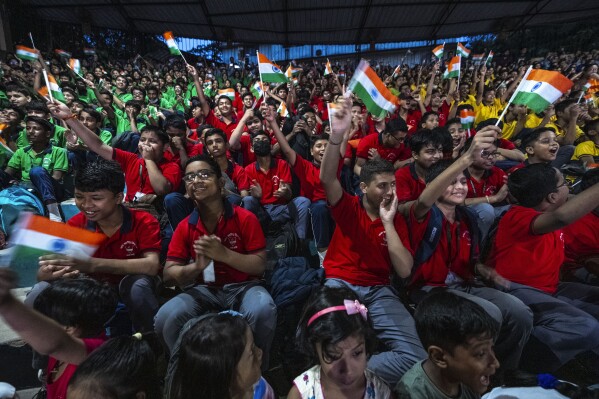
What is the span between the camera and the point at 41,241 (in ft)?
5.01

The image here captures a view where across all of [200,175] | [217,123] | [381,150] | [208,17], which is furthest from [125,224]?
[208,17]

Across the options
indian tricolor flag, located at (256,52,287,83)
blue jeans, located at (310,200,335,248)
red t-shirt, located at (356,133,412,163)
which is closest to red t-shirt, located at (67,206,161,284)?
blue jeans, located at (310,200,335,248)

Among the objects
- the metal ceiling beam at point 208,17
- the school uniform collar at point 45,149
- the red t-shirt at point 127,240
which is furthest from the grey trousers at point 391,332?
the metal ceiling beam at point 208,17

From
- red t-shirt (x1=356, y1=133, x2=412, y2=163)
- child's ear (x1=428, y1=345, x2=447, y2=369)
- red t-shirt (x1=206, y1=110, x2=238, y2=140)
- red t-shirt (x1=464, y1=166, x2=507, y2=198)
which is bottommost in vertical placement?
child's ear (x1=428, y1=345, x2=447, y2=369)

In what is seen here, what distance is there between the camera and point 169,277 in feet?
7.73

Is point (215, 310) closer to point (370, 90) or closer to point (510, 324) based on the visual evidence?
point (510, 324)

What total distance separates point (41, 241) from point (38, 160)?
3.73 metres

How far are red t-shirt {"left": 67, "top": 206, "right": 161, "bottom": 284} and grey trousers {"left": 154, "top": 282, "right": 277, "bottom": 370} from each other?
1.46 ft

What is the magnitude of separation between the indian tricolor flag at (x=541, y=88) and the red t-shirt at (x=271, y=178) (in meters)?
2.60

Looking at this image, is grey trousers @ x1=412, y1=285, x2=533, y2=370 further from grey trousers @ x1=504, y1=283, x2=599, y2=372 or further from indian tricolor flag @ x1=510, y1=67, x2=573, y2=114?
indian tricolor flag @ x1=510, y1=67, x2=573, y2=114

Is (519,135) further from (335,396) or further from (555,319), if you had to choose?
(335,396)

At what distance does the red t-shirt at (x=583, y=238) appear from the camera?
2699 millimetres

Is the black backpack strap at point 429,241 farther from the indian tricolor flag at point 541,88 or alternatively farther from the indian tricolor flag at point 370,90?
the indian tricolor flag at point 541,88

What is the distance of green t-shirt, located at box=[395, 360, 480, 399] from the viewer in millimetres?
1651
